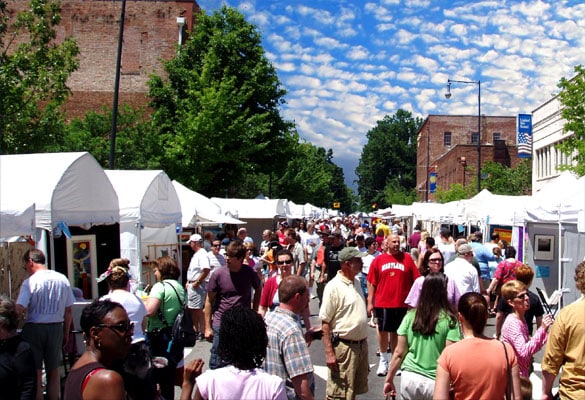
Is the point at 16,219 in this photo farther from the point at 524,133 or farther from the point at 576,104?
the point at 524,133

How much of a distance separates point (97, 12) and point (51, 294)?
119ft

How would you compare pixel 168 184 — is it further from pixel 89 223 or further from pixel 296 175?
pixel 296 175

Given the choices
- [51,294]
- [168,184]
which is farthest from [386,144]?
[51,294]

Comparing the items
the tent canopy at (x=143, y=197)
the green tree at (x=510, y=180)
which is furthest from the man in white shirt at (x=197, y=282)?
the green tree at (x=510, y=180)

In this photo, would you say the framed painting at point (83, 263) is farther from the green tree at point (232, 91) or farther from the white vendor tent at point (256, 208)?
the green tree at point (232, 91)

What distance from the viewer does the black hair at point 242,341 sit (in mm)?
3271

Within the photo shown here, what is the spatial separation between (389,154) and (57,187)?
9962 cm

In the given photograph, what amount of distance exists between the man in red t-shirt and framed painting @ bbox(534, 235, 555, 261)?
25.9 ft

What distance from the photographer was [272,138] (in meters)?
35.4

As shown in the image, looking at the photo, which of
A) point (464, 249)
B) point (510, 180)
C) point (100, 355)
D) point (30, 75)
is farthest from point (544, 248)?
point (510, 180)

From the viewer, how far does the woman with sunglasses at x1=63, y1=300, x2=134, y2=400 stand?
310cm

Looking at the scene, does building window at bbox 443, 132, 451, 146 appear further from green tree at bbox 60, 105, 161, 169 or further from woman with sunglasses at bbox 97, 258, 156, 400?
woman with sunglasses at bbox 97, 258, 156, 400

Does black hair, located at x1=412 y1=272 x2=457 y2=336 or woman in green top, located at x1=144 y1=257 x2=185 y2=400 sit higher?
black hair, located at x1=412 y1=272 x2=457 y2=336

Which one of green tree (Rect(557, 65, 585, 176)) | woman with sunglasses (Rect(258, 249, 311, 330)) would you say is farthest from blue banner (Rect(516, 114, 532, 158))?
woman with sunglasses (Rect(258, 249, 311, 330))
